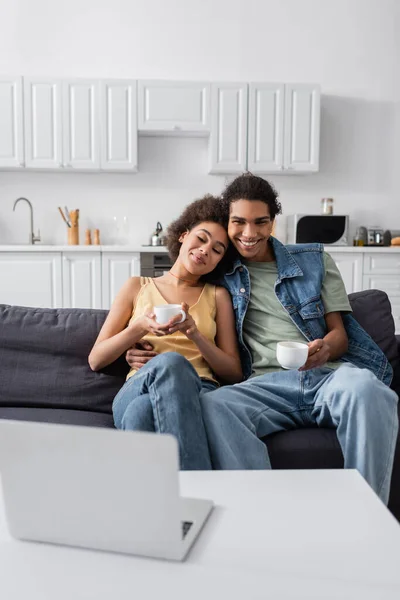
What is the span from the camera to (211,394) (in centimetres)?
158

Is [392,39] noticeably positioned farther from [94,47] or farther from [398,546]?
[398,546]

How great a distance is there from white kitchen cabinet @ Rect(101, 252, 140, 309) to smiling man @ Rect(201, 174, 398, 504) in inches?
92.6

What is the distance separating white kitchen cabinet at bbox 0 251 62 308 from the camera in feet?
14.0

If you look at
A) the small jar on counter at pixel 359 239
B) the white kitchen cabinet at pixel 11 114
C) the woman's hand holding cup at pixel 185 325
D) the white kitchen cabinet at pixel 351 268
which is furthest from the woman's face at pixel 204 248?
the small jar on counter at pixel 359 239

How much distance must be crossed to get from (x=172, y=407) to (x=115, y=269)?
2.99m

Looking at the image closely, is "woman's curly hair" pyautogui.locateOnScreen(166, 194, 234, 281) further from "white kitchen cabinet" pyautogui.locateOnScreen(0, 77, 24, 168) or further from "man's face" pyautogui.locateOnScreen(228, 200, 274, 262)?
"white kitchen cabinet" pyautogui.locateOnScreen(0, 77, 24, 168)

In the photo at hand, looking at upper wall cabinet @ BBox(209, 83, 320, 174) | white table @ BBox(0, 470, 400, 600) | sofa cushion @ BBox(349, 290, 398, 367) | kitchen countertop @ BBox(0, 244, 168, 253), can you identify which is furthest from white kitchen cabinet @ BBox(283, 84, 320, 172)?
white table @ BBox(0, 470, 400, 600)

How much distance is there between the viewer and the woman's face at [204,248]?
1876mm

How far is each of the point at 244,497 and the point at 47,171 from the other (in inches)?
163

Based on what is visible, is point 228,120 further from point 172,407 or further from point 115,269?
point 172,407

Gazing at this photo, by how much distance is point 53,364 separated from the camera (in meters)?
1.96

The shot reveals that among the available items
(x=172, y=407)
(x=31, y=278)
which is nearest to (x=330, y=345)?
(x=172, y=407)

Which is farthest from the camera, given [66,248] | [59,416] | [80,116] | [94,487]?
[80,116]

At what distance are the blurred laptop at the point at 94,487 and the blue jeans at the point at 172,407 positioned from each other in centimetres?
52
